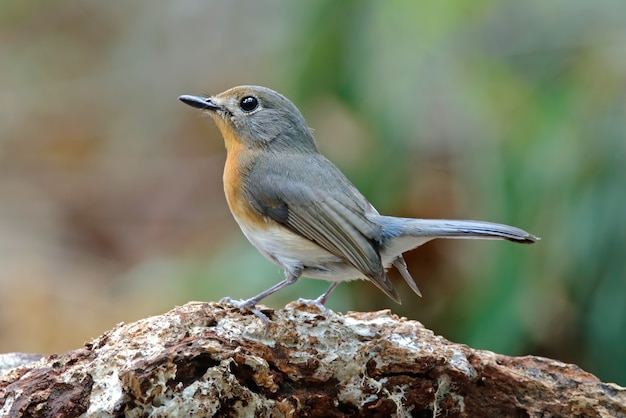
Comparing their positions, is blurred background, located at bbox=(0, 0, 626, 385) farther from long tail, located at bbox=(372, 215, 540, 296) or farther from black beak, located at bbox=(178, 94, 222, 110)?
long tail, located at bbox=(372, 215, 540, 296)

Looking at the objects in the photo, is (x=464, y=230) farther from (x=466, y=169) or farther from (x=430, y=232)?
(x=466, y=169)

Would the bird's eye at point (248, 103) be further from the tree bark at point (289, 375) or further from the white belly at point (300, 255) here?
the tree bark at point (289, 375)

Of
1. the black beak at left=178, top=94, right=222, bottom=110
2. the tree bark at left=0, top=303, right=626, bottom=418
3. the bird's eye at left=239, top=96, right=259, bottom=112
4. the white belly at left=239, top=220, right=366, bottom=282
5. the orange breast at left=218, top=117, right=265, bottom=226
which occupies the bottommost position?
the tree bark at left=0, top=303, right=626, bottom=418

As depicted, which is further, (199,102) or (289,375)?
(199,102)

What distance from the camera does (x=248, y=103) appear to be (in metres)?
4.28

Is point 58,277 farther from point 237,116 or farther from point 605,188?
point 605,188

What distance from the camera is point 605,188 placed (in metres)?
4.63

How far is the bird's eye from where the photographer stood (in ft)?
14.0

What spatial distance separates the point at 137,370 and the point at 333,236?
1.03 metres

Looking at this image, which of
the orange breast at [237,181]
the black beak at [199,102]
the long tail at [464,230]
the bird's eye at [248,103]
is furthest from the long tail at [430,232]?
the black beak at [199,102]

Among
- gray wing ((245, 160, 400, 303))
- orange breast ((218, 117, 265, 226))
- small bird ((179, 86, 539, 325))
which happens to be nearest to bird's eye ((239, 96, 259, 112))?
small bird ((179, 86, 539, 325))

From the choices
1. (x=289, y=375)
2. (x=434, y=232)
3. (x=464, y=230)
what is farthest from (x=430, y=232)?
(x=289, y=375)

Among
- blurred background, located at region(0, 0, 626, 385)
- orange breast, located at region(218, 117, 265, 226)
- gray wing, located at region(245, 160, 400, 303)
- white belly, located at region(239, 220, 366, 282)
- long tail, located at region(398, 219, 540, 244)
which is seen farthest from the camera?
blurred background, located at region(0, 0, 626, 385)

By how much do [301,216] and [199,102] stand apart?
2.55 feet
